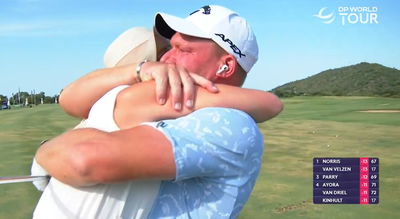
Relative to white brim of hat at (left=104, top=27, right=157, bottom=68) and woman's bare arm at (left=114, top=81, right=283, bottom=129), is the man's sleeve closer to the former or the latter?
woman's bare arm at (left=114, top=81, right=283, bottom=129)

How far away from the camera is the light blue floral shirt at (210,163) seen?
0.97 metres

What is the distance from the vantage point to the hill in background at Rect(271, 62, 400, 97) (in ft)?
120

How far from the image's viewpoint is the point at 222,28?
1.13 metres

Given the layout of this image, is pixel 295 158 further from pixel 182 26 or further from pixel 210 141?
pixel 210 141

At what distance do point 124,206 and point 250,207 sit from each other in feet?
16.1

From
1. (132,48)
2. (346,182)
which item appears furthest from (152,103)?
(346,182)

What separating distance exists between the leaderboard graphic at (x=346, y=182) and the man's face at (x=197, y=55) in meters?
5.26

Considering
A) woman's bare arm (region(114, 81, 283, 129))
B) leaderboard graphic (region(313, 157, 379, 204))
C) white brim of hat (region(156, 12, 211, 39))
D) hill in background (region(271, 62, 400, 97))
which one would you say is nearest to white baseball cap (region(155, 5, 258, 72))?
white brim of hat (region(156, 12, 211, 39))

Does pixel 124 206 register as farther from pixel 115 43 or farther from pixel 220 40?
pixel 115 43

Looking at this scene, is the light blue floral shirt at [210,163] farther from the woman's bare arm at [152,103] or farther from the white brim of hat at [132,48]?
the white brim of hat at [132,48]

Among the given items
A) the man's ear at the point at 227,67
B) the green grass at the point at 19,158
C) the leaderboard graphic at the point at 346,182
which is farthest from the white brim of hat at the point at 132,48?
the leaderboard graphic at the point at 346,182

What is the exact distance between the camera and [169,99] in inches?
40.0

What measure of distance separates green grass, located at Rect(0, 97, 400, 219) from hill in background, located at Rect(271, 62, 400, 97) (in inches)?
746

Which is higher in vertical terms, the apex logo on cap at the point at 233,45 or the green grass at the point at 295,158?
the apex logo on cap at the point at 233,45
